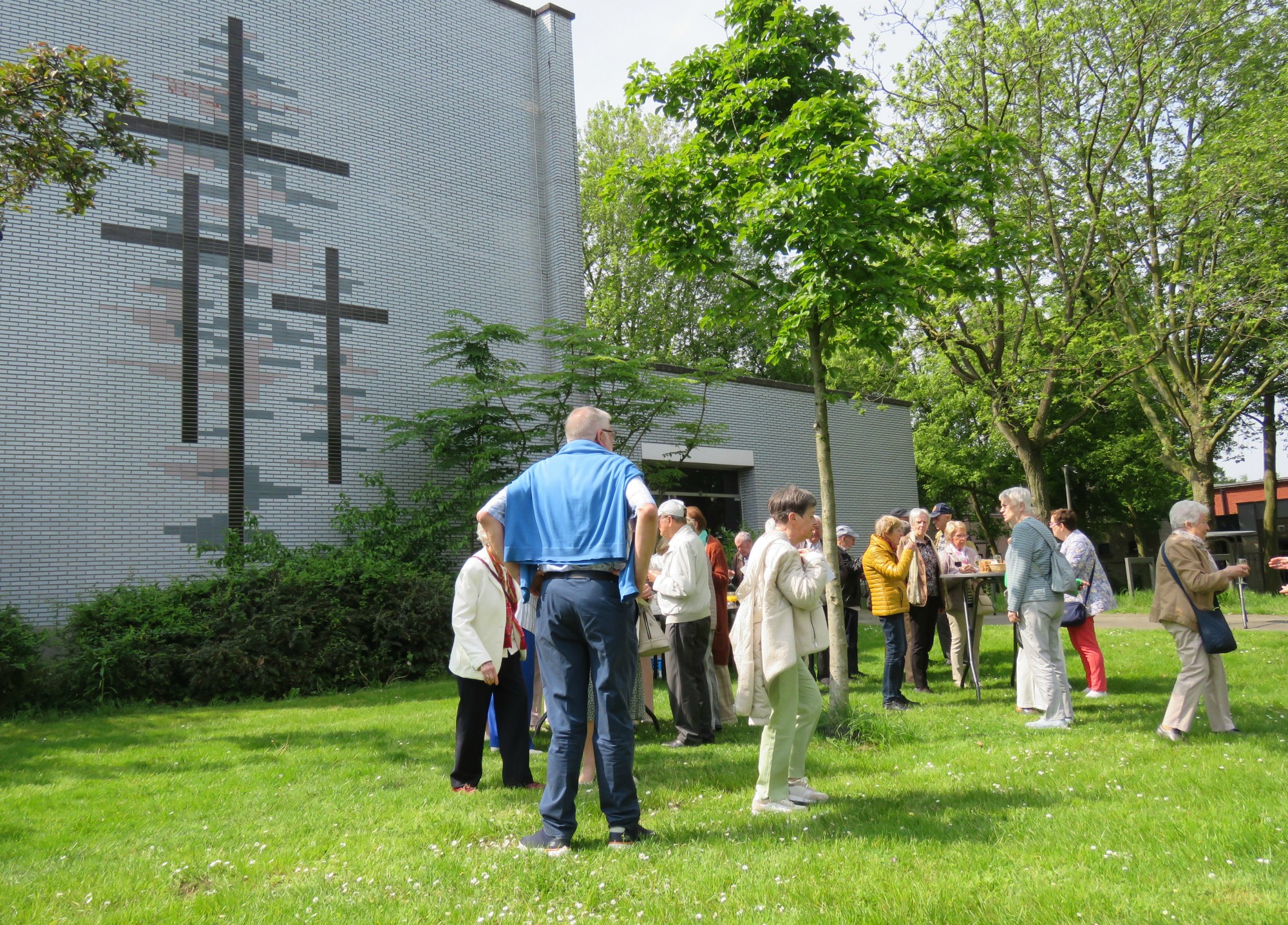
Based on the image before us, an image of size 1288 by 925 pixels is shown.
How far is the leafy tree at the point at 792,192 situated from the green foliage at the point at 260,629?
712 cm

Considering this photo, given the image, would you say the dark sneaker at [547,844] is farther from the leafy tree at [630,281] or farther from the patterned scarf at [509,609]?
the leafy tree at [630,281]

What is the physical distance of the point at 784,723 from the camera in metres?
5.07

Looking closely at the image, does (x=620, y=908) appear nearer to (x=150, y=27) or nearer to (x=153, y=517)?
(x=153, y=517)

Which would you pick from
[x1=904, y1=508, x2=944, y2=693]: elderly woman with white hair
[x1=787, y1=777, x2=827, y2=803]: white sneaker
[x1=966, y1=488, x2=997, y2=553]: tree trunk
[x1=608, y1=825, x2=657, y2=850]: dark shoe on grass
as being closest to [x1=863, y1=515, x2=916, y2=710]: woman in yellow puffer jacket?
[x1=904, y1=508, x2=944, y2=693]: elderly woman with white hair

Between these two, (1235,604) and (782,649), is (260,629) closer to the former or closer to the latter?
(782,649)

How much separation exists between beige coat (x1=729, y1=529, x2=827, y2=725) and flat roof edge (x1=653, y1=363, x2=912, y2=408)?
11456 mm

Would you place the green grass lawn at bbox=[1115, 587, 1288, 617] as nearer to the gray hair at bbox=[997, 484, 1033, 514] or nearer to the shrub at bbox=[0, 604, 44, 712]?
the gray hair at bbox=[997, 484, 1033, 514]

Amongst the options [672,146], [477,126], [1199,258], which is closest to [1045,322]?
[1199,258]

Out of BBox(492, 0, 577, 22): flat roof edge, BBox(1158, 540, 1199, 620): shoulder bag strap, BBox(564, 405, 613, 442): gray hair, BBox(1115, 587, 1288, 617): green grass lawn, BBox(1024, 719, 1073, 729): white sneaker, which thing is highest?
BBox(492, 0, 577, 22): flat roof edge

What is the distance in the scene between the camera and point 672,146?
1268 inches

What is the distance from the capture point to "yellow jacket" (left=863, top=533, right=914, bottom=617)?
8734 millimetres

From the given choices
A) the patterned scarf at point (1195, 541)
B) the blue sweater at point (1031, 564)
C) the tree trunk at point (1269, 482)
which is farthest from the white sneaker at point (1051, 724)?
the tree trunk at point (1269, 482)

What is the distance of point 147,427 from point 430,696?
19.7 feet

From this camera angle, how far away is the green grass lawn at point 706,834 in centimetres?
362
